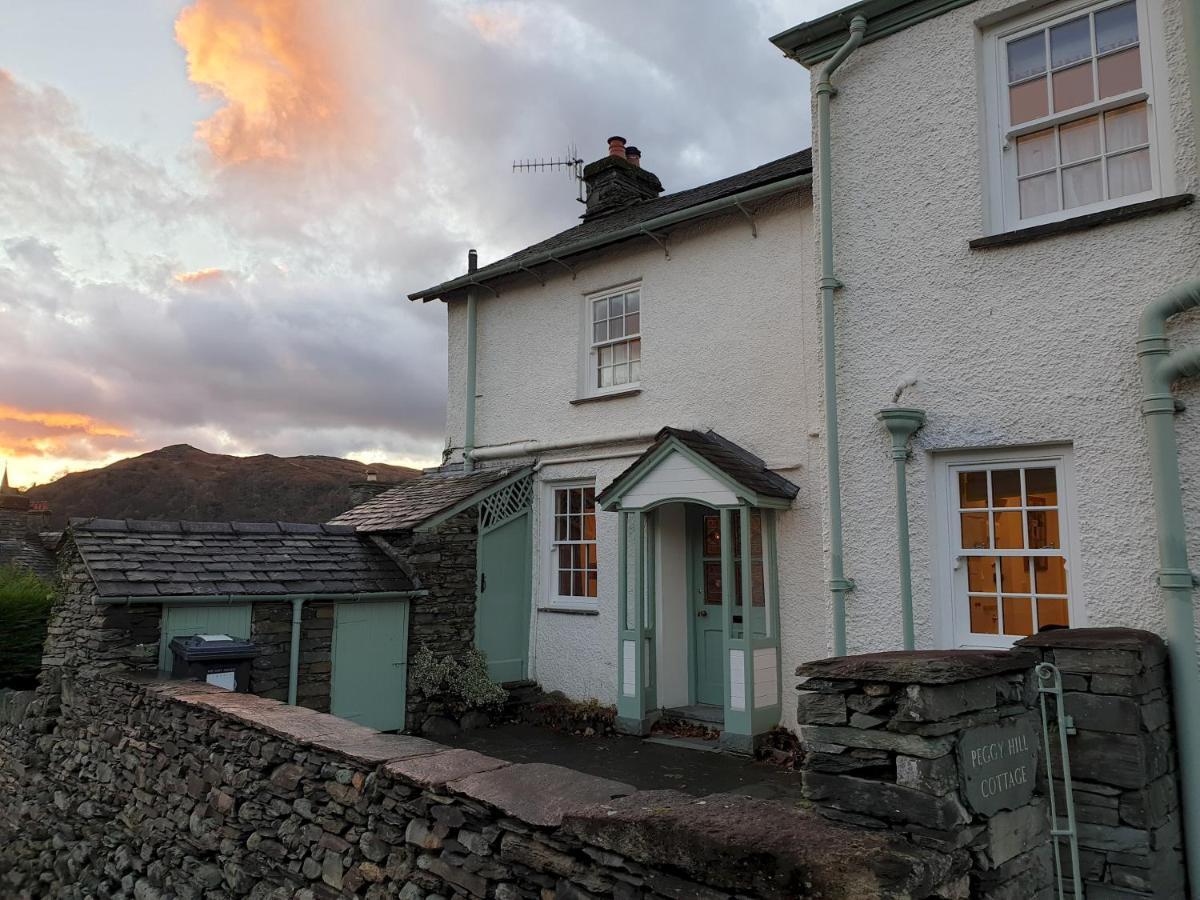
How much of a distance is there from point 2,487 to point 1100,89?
78.3ft

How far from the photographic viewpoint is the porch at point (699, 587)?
313 inches

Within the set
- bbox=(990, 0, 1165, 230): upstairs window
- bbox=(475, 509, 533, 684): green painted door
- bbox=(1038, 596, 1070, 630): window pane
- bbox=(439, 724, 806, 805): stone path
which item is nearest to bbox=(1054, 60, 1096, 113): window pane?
bbox=(990, 0, 1165, 230): upstairs window

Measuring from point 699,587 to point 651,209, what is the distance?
509 centimetres

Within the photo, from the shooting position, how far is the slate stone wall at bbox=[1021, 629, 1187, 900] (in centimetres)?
429

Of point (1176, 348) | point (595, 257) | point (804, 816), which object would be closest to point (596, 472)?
point (595, 257)

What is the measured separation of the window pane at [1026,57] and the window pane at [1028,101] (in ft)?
0.23

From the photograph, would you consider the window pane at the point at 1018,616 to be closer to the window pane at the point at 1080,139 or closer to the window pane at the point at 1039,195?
the window pane at the point at 1039,195

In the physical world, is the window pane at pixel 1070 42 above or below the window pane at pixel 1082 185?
above

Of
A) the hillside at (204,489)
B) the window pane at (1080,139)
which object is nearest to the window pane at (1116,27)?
the window pane at (1080,139)

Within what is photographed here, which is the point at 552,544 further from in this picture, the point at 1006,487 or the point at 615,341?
the point at 1006,487

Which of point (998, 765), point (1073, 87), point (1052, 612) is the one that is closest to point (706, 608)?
point (1052, 612)

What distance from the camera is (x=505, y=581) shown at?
10648mm

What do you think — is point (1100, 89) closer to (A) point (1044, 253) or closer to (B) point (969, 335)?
(A) point (1044, 253)

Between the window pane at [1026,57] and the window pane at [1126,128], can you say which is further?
the window pane at [1026,57]
